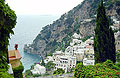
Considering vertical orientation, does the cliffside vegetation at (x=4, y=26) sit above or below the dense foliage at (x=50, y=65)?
above

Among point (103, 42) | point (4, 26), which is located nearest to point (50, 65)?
point (103, 42)

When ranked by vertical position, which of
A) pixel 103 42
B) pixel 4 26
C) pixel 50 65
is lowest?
pixel 50 65

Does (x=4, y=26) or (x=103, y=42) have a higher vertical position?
(x=4, y=26)

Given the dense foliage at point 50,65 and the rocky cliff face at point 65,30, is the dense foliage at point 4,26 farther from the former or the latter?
the rocky cliff face at point 65,30

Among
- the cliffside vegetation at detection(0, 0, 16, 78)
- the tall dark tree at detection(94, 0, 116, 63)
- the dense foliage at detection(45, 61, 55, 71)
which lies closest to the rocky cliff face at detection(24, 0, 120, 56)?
the dense foliage at detection(45, 61, 55, 71)

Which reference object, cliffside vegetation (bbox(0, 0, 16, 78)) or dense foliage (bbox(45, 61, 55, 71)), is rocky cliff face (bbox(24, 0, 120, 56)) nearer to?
dense foliage (bbox(45, 61, 55, 71))

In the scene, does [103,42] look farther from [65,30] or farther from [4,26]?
[65,30]

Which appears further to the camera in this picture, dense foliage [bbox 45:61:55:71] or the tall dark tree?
dense foliage [bbox 45:61:55:71]

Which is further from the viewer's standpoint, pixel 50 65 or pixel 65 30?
pixel 65 30

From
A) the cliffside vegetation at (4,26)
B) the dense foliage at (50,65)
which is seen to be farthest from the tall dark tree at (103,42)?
the dense foliage at (50,65)

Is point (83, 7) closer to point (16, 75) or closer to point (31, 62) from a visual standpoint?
point (31, 62)

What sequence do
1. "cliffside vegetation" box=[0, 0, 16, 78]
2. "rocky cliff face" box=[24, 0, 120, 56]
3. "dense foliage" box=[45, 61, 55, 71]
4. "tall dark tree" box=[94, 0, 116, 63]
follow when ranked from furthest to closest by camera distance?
1. "rocky cliff face" box=[24, 0, 120, 56]
2. "dense foliage" box=[45, 61, 55, 71]
3. "tall dark tree" box=[94, 0, 116, 63]
4. "cliffside vegetation" box=[0, 0, 16, 78]

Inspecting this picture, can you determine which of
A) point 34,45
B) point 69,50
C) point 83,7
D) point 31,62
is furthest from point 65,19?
point 69,50

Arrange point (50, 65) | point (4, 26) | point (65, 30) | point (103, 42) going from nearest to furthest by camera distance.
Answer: point (4, 26) < point (103, 42) < point (50, 65) < point (65, 30)
